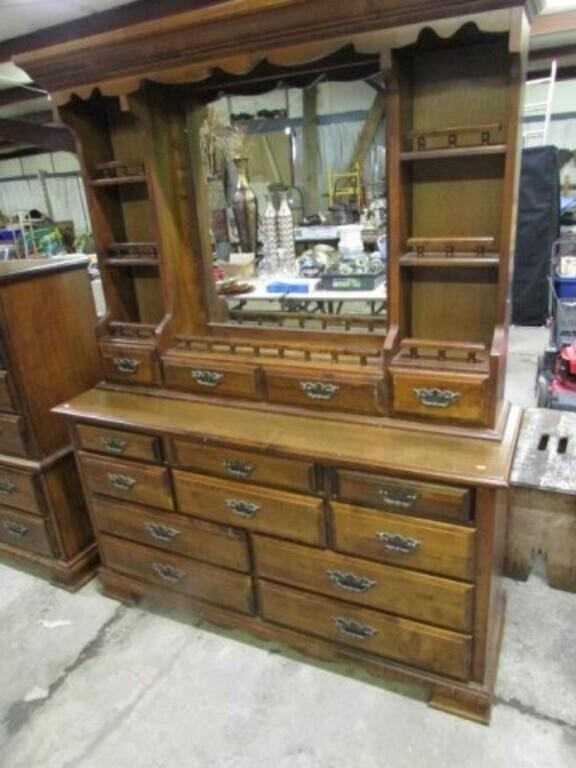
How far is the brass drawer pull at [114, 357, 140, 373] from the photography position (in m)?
1.80

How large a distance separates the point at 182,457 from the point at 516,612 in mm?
1265

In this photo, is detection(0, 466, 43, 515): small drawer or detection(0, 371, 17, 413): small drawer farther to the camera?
detection(0, 466, 43, 515): small drawer

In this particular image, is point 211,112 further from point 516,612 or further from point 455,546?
point 516,612

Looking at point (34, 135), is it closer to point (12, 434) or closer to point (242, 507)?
point (12, 434)

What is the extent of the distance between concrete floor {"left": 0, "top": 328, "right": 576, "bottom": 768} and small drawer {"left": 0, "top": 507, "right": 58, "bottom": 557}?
27 centimetres

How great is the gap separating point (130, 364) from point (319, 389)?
0.69 meters

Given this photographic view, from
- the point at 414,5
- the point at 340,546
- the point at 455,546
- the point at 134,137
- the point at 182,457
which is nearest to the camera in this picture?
the point at 414,5

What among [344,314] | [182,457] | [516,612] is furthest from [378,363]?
[516,612]

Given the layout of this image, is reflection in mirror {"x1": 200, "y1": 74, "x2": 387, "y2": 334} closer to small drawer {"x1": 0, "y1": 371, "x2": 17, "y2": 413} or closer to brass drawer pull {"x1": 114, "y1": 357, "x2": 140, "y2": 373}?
brass drawer pull {"x1": 114, "y1": 357, "x2": 140, "y2": 373}

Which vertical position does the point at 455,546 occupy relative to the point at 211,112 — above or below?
below

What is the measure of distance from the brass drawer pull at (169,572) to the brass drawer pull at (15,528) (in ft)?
2.18

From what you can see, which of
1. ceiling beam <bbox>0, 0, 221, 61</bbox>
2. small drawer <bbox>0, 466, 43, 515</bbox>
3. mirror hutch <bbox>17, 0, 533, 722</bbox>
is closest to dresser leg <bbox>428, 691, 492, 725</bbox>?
mirror hutch <bbox>17, 0, 533, 722</bbox>

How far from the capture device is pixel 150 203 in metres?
1.68

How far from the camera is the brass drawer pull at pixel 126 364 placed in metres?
1.80
